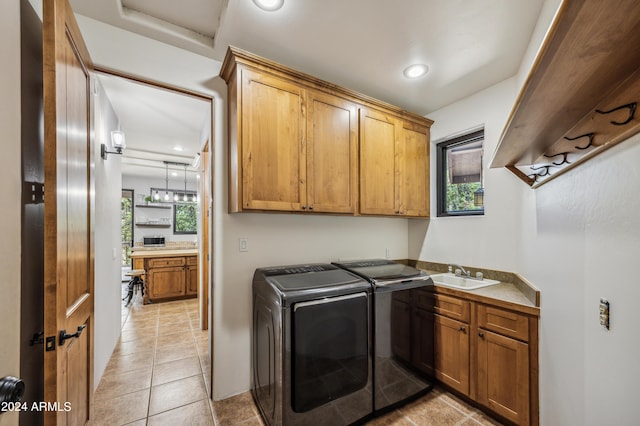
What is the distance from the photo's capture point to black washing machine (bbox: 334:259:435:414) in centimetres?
188

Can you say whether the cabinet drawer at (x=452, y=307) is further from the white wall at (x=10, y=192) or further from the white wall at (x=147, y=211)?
the white wall at (x=147, y=211)

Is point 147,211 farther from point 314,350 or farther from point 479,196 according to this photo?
point 479,196

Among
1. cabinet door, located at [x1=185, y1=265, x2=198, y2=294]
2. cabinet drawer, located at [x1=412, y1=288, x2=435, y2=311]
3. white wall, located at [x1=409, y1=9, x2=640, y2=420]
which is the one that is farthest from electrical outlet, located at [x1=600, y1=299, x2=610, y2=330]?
cabinet door, located at [x1=185, y1=265, x2=198, y2=294]

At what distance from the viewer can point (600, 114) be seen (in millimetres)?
886

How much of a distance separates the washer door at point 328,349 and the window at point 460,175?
1698 mm

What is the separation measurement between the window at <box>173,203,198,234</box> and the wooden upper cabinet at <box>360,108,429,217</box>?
6.45 m

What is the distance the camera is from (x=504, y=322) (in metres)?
1.77

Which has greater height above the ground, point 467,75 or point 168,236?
point 467,75

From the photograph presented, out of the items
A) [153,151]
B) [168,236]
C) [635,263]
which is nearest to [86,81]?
[635,263]

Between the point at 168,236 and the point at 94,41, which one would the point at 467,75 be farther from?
the point at 168,236

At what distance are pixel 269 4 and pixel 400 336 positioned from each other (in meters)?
2.47

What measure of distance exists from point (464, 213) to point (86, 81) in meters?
3.30

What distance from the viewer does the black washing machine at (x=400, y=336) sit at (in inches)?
74.0

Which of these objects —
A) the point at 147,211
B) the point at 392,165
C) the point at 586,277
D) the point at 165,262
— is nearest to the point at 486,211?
the point at 392,165
